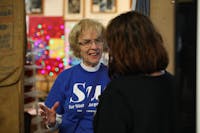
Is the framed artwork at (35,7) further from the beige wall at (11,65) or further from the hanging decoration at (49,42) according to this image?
the beige wall at (11,65)

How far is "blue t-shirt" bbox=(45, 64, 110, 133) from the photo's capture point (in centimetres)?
148

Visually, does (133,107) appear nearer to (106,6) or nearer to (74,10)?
(106,6)

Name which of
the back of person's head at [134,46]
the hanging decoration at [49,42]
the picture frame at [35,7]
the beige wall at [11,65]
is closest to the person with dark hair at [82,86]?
the beige wall at [11,65]

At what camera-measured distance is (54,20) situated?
4629mm

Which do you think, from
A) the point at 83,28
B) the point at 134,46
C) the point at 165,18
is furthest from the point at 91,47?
the point at 134,46

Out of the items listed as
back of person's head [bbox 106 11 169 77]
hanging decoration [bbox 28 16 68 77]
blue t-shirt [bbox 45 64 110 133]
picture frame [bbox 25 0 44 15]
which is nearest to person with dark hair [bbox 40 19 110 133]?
blue t-shirt [bbox 45 64 110 133]

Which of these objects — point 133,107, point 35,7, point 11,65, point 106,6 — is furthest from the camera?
point 35,7

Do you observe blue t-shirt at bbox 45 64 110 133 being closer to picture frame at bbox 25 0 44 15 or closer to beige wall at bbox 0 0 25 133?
beige wall at bbox 0 0 25 133

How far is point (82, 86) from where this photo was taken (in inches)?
59.9

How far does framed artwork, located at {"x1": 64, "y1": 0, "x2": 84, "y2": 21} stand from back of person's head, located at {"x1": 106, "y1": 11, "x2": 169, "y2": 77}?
3.69 metres

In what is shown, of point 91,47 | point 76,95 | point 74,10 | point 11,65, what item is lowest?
point 76,95

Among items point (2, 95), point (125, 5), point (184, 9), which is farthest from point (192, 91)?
point (125, 5)

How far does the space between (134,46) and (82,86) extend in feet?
2.04

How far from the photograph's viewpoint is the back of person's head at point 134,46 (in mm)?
953
